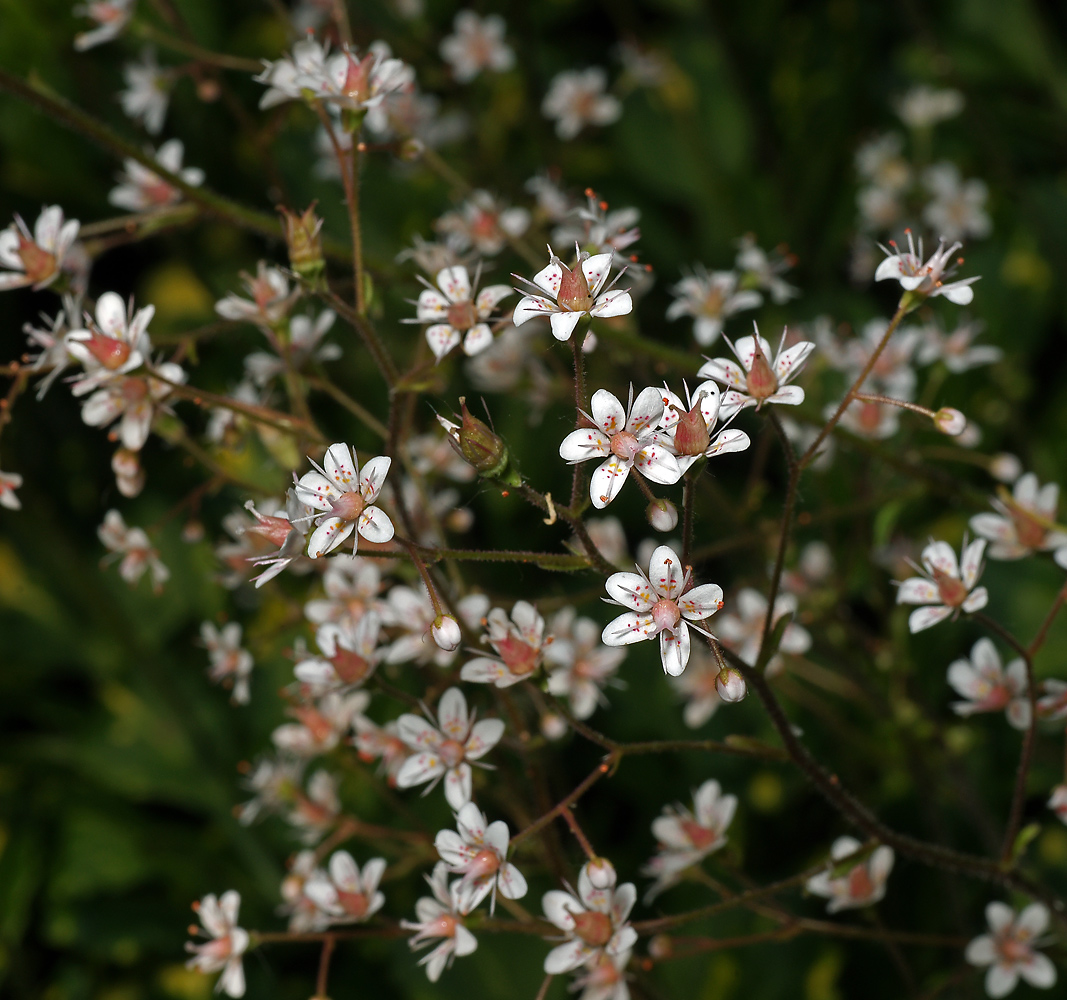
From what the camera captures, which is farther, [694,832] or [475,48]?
[475,48]

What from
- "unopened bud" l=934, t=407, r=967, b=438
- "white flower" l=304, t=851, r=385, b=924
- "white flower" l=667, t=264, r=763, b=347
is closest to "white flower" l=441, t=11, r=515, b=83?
"white flower" l=667, t=264, r=763, b=347

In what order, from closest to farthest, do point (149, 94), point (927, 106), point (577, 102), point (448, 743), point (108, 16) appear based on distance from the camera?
point (448, 743), point (108, 16), point (149, 94), point (577, 102), point (927, 106)

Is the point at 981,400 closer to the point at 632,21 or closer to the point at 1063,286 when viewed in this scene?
the point at 1063,286

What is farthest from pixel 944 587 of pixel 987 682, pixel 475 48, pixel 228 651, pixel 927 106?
pixel 927 106

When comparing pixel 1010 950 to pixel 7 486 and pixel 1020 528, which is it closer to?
pixel 1020 528

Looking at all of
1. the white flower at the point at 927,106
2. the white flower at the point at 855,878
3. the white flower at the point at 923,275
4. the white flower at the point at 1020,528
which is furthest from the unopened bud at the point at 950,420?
the white flower at the point at 927,106

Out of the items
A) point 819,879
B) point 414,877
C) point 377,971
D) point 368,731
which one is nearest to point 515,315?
point 368,731
